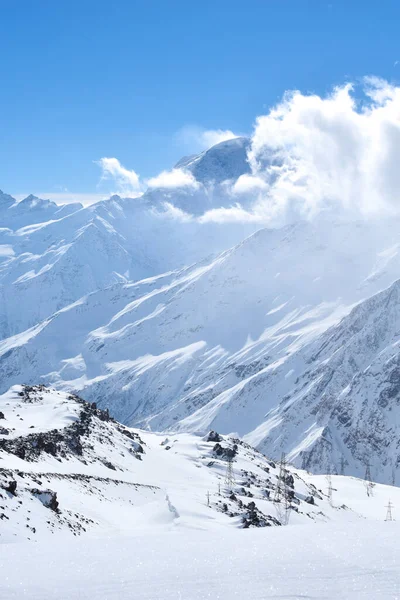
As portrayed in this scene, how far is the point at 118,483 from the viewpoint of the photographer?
65062mm

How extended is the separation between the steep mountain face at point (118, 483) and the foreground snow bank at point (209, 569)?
12.4 m

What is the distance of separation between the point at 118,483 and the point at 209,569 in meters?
48.0

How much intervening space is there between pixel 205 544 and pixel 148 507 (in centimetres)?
3857

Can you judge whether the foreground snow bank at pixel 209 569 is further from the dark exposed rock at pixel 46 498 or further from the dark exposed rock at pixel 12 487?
the dark exposed rock at pixel 46 498

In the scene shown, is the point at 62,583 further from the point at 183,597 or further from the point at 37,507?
the point at 37,507

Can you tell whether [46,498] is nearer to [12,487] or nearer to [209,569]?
[12,487]

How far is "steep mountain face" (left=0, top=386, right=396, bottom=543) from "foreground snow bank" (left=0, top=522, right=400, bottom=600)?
40.8ft

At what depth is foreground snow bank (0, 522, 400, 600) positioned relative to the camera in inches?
669

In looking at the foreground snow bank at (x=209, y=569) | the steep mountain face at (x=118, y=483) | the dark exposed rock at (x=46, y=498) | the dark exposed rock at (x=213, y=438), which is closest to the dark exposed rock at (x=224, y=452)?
the steep mountain face at (x=118, y=483)

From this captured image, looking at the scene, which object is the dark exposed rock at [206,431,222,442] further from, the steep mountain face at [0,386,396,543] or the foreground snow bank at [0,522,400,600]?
the foreground snow bank at [0,522,400,600]

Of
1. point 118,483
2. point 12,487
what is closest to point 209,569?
point 12,487

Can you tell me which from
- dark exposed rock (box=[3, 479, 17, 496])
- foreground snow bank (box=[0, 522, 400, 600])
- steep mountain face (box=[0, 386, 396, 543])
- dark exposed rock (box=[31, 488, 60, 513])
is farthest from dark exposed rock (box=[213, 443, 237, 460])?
foreground snow bank (box=[0, 522, 400, 600])

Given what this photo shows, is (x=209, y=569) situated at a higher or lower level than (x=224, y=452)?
higher

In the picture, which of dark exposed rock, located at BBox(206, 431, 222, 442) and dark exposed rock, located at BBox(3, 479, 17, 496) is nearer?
dark exposed rock, located at BBox(3, 479, 17, 496)
